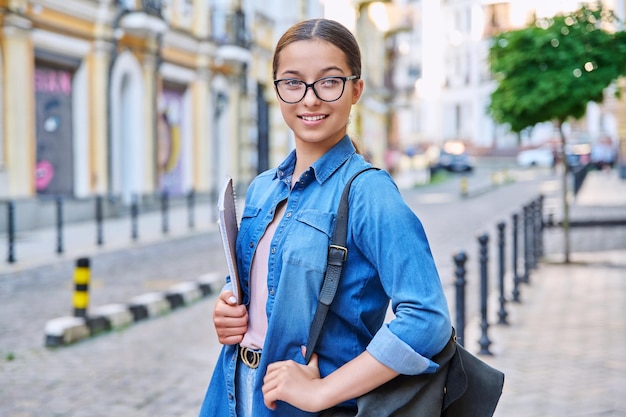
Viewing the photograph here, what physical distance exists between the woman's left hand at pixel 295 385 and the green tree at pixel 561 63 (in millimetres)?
10250

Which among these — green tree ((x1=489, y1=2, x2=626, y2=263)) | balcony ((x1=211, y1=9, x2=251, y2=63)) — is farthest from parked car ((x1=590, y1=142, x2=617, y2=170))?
green tree ((x1=489, y1=2, x2=626, y2=263))

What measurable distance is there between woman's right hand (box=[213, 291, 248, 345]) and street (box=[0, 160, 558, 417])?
3433 millimetres

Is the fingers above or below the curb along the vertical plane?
above

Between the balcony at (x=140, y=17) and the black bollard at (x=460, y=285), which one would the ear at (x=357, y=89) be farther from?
the balcony at (x=140, y=17)

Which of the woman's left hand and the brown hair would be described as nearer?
the woman's left hand

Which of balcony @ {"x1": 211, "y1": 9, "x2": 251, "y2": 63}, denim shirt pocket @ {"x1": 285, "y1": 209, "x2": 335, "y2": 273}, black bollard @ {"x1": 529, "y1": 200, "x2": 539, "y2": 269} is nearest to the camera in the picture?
denim shirt pocket @ {"x1": 285, "y1": 209, "x2": 335, "y2": 273}

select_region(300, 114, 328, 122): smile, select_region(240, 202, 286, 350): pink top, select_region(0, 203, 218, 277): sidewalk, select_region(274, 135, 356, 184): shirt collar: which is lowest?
select_region(0, 203, 218, 277): sidewalk

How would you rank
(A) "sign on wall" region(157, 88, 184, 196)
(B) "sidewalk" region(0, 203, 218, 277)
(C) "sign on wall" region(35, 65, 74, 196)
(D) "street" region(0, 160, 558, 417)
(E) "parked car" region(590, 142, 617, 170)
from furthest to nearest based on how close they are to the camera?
(E) "parked car" region(590, 142, 617, 170), (A) "sign on wall" region(157, 88, 184, 196), (C) "sign on wall" region(35, 65, 74, 196), (B) "sidewalk" region(0, 203, 218, 277), (D) "street" region(0, 160, 558, 417)

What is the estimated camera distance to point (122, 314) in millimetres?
8148

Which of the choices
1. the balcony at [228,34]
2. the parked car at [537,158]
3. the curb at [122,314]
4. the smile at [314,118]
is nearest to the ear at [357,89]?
the smile at [314,118]

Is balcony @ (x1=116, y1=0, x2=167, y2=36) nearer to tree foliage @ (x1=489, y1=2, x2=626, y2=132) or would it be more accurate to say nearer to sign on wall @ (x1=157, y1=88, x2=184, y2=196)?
sign on wall @ (x1=157, y1=88, x2=184, y2=196)

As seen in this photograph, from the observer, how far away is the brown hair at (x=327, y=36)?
2.01 meters

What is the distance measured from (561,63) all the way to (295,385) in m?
10.6

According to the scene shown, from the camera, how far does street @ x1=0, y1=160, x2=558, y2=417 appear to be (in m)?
5.70
